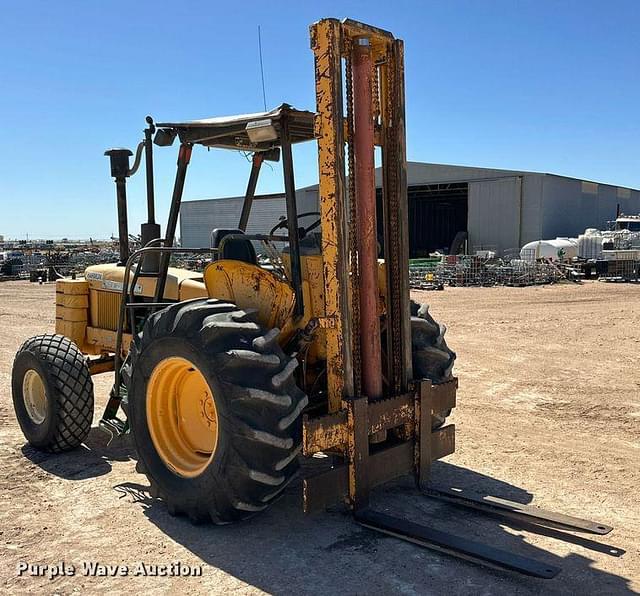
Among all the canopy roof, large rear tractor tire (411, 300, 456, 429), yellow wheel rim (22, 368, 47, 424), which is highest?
the canopy roof

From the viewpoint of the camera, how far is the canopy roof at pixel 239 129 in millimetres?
4863

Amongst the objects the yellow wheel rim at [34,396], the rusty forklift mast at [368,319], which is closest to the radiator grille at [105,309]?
the yellow wheel rim at [34,396]

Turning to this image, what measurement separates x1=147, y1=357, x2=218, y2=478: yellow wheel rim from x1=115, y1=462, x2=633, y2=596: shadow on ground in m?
0.43

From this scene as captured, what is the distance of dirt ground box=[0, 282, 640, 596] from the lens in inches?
153

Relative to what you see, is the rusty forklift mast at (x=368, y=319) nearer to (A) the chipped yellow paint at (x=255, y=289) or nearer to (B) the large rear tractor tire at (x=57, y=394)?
(A) the chipped yellow paint at (x=255, y=289)

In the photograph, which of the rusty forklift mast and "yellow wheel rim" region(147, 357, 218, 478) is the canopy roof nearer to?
the rusty forklift mast

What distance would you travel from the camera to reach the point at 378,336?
186 inches

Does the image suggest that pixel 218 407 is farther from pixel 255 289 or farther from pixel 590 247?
pixel 590 247

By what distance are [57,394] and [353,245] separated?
3253mm

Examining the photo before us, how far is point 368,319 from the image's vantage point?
4676 mm

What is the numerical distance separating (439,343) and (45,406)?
3.80m

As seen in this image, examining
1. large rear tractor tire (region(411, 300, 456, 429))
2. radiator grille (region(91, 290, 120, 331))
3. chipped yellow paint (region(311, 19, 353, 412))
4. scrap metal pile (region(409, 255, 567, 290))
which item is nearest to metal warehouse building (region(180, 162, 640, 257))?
scrap metal pile (region(409, 255, 567, 290))

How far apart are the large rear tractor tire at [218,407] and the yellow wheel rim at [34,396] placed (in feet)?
6.29

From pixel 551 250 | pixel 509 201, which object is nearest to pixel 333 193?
pixel 551 250
